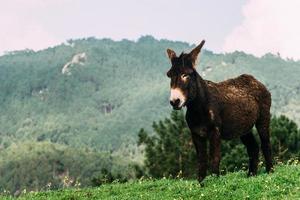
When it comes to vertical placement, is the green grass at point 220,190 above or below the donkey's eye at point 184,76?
below

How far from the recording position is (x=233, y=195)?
14.7 m

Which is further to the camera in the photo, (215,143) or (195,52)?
(215,143)

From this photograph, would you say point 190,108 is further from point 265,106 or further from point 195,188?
point 265,106

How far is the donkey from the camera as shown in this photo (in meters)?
16.1

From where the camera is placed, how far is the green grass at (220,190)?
14.4 metres

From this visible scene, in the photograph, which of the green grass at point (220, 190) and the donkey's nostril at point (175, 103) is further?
the donkey's nostril at point (175, 103)

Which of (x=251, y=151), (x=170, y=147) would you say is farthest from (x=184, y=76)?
(x=170, y=147)

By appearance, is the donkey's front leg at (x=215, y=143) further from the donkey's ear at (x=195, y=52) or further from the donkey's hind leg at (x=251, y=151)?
the donkey's hind leg at (x=251, y=151)

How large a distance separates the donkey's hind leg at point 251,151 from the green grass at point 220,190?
Answer: 476 mm

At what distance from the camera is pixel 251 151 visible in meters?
19.3

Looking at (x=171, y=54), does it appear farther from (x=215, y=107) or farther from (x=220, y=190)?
(x=220, y=190)

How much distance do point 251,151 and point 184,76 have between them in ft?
16.0

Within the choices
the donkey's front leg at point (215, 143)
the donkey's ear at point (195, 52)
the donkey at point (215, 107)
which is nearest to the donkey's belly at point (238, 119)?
the donkey at point (215, 107)

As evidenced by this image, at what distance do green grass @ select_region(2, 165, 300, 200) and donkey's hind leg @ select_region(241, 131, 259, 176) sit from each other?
48 cm
